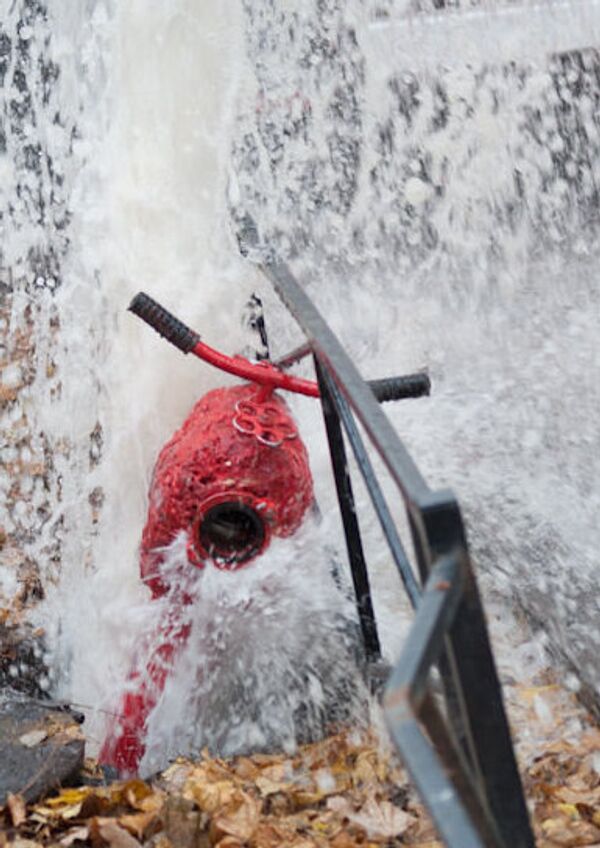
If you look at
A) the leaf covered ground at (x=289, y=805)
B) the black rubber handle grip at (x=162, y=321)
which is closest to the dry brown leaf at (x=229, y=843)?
the leaf covered ground at (x=289, y=805)

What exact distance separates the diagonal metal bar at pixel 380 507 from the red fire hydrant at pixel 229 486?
0.46 m

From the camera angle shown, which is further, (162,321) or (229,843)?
(162,321)

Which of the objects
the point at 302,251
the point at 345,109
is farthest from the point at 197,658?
the point at 345,109

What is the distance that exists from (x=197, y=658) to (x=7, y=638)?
1.36 meters

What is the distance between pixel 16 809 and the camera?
2809 mm

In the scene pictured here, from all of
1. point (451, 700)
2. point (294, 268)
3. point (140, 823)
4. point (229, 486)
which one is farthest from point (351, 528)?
point (294, 268)

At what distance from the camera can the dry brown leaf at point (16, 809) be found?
109 inches

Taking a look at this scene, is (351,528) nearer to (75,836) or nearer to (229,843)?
(229,843)

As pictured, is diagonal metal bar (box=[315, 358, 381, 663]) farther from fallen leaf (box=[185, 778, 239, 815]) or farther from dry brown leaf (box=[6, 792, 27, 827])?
dry brown leaf (box=[6, 792, 27, 827])

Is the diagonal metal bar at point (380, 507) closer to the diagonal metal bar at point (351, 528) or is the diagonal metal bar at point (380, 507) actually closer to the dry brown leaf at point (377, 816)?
the diagonal metal bar at point (351, 528)

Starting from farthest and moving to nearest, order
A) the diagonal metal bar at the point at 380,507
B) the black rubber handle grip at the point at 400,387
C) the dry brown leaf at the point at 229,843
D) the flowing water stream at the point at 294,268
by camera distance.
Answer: the flowing water stream at the point at 294,268, the black rubber handle grip at the point at 400,387, the dry brown leaf at the point at 229,843, the diagonal metal bar at the point at 380,507

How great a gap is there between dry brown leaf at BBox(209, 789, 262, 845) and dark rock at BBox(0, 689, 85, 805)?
47 cm

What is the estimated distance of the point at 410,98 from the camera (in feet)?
20.5

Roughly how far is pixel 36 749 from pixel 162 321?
1.18 m
